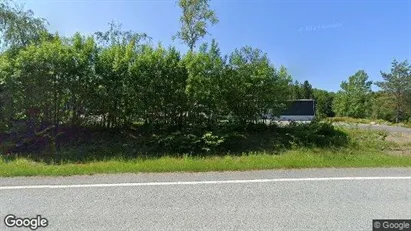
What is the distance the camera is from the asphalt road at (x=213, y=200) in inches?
135

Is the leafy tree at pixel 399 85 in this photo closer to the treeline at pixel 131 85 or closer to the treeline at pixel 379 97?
the treeline at pixel 379 97

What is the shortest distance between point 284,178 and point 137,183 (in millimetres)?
2920

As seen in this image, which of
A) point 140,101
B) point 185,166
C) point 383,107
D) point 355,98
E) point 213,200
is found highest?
point 355,98

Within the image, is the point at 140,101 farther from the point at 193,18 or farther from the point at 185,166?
the point at 193,18

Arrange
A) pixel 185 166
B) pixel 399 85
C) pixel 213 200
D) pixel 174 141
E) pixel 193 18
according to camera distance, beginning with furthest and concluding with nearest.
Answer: pixel 399 85 < pixel 193 18 < pixel 174 141 < pixel 185 166 < pixel 213 200

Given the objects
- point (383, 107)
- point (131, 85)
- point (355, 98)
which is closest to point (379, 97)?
point (383, 107)

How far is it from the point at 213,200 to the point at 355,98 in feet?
214

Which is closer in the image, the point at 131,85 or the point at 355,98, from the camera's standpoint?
the point at 131,85

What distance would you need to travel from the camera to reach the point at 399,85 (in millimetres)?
46656

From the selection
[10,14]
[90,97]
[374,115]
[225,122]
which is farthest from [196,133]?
[374,115]

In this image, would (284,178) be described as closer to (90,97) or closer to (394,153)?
(394,153)

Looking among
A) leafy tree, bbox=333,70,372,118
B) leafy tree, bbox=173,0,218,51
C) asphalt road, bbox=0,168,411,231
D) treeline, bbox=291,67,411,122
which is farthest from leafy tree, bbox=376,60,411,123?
asphalt road, bbox=0,168,411,231

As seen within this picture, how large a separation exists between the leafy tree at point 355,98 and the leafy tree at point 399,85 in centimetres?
932

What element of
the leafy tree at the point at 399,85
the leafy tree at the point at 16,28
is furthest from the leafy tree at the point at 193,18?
the leafy tree at the point at 399,85
